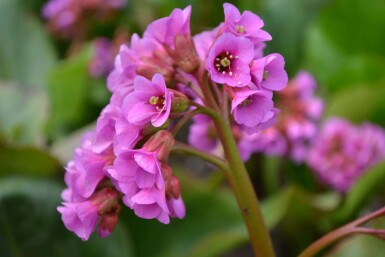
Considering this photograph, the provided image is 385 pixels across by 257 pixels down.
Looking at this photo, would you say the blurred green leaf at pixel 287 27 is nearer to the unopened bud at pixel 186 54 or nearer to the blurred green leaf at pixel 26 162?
the blurred green leaf at pixel 26 162

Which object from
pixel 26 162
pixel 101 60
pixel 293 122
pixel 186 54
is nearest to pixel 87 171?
pixel 186 54

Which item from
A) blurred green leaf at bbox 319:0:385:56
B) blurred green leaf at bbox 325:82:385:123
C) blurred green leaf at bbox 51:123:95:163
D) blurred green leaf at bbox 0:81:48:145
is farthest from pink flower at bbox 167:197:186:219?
blurred green leaf at bbox 319:0:385:56

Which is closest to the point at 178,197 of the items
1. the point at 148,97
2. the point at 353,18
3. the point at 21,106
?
the point at 148,97

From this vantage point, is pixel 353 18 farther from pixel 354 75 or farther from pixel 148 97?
pixel 148 97

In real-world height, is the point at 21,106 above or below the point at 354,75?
above

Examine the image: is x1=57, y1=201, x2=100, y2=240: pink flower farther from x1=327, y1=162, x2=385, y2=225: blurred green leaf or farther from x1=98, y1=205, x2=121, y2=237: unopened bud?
x1=327, y1=162, x2=385, y2=225: blurred green leaf

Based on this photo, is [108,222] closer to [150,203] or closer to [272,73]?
[150,203]

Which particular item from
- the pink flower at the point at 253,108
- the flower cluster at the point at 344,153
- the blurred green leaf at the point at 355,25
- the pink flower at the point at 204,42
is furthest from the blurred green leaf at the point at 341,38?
the pink flower at the point at 253,108
